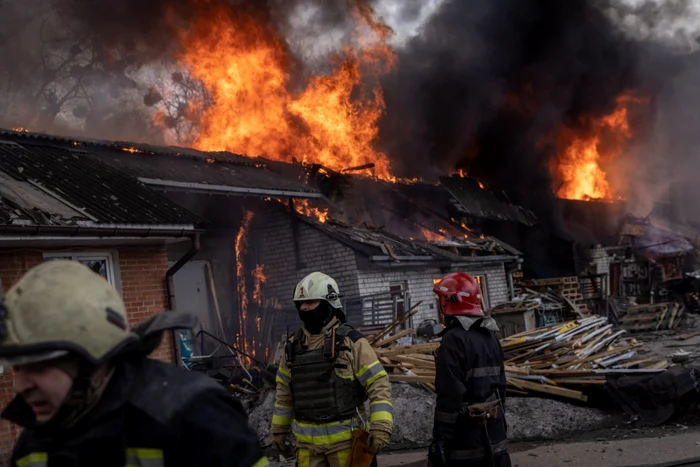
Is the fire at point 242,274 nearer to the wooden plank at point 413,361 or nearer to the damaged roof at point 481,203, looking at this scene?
the wooden plank at point 413,361

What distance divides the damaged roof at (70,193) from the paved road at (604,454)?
4155 millimetres

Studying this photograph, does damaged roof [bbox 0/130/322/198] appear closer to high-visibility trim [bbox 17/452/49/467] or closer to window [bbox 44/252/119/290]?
window [bbox 44/252/119/290]

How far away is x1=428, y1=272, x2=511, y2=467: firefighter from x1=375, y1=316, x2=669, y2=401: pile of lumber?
455cm

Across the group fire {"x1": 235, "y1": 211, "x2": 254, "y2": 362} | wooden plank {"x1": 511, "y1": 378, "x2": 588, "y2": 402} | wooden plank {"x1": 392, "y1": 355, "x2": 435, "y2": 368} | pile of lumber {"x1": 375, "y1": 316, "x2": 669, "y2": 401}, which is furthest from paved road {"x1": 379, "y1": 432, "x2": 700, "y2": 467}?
fire {"x1": 235, "y1": 211, "x2": 254, "y2": 362}

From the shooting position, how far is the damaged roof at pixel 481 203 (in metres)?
23.1

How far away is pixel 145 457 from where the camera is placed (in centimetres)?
159

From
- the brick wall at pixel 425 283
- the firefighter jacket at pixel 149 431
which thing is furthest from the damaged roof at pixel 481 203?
the firefighter jacket at pixel 149 431

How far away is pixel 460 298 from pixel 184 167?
9.69 meters

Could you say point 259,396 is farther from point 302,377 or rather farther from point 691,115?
point 691,115

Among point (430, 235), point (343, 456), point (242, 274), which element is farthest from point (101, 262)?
point (430, 235)

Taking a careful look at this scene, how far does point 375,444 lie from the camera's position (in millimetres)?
4242

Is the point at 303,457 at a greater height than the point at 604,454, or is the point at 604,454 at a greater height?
the point at 303,457

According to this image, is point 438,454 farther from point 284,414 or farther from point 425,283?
point 425,283

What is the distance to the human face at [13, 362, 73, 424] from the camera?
5.11 ft
